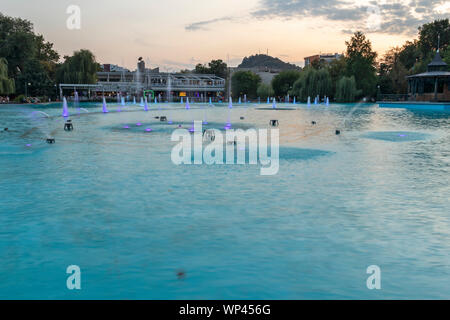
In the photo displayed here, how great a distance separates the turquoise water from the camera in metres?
4.84

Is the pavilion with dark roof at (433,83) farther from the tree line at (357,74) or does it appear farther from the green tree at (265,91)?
the green tree at (265,91)

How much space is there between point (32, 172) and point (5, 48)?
68.8 m

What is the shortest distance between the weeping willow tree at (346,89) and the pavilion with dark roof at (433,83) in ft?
41.7

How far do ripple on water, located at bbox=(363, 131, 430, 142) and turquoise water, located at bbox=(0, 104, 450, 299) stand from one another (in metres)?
5.82

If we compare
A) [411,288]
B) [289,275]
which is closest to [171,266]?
[289,275]

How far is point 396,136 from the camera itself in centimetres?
1916

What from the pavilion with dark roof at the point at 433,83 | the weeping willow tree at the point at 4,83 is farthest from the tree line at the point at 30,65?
the pavilion with dark roof at the point at 433,83

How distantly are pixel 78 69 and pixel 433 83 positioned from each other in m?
57.8

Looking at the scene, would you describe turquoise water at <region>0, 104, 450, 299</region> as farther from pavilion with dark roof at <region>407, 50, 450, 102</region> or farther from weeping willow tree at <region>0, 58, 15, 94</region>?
weeping willow tree at <region>0, 58, 15, 94</region>

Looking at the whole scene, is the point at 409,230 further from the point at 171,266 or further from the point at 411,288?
the point at 171,266

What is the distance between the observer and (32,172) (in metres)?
10.9

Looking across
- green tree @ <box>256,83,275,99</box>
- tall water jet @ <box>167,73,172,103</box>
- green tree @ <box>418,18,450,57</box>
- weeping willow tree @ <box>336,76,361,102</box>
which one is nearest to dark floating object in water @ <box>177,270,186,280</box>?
weeping willow tree @ <box>336,76,361,102</box>

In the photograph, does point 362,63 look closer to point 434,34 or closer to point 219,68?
point 434,34
